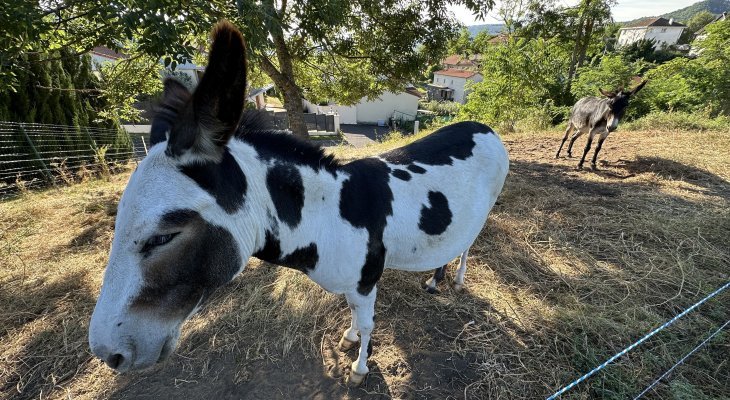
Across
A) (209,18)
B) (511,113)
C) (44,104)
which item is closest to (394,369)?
(209,18)

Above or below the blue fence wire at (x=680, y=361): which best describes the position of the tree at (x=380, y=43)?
above

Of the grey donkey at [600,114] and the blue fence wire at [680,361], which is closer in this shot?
the blue fence wire at [680,361]

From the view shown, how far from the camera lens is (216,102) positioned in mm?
1086

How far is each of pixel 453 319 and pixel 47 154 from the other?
39.8 feet

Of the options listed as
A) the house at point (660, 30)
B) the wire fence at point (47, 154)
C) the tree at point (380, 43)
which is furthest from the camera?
the house at point (660, 30)

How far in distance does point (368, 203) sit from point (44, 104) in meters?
12.5

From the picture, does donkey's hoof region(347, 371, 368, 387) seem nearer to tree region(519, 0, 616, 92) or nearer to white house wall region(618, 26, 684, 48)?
tree region(519, 0, 616, 92)

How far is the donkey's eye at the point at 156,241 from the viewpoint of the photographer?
1.09 m

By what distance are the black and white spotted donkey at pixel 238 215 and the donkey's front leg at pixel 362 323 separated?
1 centimetres

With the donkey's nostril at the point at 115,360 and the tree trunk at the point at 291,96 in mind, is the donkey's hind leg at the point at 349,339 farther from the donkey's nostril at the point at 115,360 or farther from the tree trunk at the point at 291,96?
the tree trunk at the point at 291,96

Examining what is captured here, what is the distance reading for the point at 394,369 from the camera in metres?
2.56

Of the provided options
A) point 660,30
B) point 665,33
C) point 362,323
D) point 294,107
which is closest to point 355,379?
point 362,323

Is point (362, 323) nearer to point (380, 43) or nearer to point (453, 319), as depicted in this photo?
point (453, 319)

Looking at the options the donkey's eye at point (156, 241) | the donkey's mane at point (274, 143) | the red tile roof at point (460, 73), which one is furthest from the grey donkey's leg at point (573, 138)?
the red tile roof at point (460, 73)
